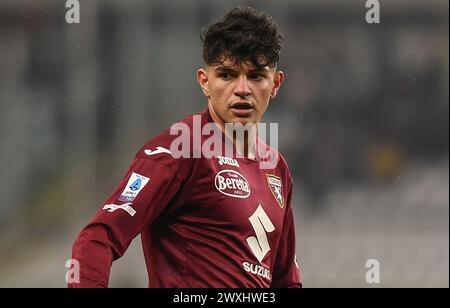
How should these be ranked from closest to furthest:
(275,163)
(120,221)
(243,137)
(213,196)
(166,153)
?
(120,221)
(166,153)
(213,196)
(243,137)
(275,163)

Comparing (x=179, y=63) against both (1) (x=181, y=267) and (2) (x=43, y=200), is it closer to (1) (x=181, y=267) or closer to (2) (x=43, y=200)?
(2) (x=43, y=200)

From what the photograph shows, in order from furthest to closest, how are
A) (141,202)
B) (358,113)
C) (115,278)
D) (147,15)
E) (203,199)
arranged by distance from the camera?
1. (358,113)
2. (147,15)
3. (115,278)
4. (203,199)
5. (141,202)

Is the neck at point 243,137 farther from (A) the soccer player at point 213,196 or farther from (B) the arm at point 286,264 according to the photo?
(B) the arm at point 286,264

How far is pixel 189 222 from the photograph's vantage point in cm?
288

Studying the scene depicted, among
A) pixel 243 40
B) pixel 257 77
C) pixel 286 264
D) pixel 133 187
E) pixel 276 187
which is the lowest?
pixel 286 264

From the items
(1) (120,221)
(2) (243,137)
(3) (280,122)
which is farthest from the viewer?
(3) (280,122)

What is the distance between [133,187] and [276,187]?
74cm

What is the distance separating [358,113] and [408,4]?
110 cm

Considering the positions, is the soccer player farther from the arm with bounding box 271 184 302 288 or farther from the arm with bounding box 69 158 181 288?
the arm with bounding box 271 184 302 288

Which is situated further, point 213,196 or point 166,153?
point 213,196

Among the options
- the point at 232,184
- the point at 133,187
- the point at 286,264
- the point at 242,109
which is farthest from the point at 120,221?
the point at 286,264

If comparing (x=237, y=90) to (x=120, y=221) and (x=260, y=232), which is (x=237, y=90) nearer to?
(x=260, y=232)

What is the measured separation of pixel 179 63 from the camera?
677 cm
